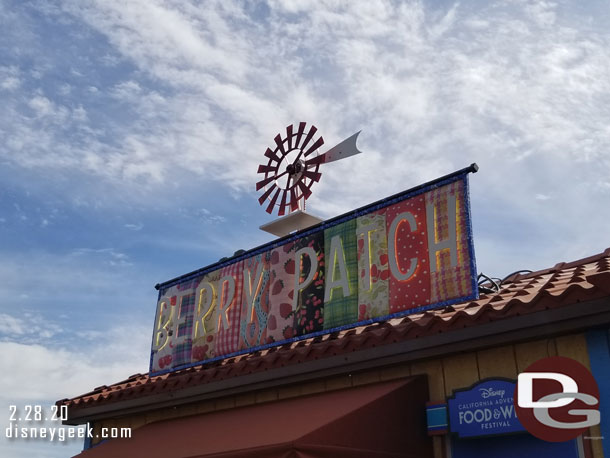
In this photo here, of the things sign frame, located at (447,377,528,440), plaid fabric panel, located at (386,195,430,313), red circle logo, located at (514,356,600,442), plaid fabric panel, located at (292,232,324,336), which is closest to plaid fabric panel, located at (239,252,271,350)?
plaid fabric panel, located at (292,232,324,336)

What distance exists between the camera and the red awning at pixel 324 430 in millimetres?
5832

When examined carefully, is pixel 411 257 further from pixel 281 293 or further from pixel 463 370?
pixel 281 293

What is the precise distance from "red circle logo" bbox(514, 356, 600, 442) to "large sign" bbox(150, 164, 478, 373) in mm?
1190

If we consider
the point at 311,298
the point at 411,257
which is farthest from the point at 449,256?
the point at 311,298

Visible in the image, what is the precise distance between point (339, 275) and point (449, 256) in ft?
5.17

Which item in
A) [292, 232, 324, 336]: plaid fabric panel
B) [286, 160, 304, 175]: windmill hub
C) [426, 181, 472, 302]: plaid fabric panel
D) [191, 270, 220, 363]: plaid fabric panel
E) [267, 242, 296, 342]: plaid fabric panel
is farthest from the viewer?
[286, 160, 304, 175]: windmill hub

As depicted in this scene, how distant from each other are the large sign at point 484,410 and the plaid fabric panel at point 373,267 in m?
1.52

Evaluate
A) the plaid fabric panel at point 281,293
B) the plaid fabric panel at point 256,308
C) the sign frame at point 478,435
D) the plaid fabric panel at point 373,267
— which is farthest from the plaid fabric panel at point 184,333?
the sign frame at point 478,435

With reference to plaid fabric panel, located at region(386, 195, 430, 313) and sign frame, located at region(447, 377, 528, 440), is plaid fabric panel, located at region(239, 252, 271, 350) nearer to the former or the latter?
plaid fabric panel, located at region(386, 195, 430, 313)

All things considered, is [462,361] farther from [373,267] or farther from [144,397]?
[144,397]

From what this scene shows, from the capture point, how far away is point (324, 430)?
19.3 ft

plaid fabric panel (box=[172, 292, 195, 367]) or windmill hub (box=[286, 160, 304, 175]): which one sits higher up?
windmill hub (box=[286, 160, 304, 175])

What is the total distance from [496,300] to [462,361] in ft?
2.23

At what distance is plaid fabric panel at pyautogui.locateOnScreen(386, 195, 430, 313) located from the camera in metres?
7.37
